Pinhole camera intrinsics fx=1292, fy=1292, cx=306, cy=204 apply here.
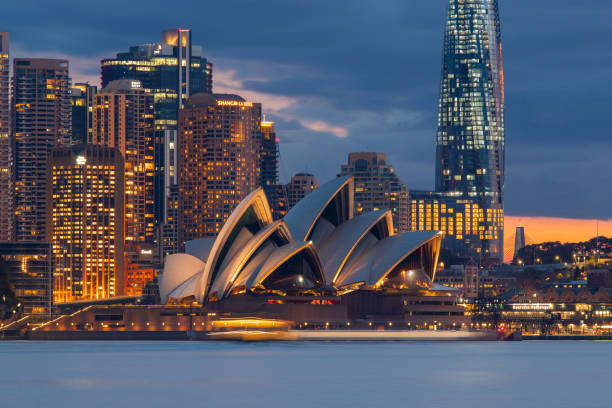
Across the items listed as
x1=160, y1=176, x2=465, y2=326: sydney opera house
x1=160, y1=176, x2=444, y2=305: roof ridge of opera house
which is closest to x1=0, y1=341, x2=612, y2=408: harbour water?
x1=160, y1=176, x2=465, y2=326: sydney opera house

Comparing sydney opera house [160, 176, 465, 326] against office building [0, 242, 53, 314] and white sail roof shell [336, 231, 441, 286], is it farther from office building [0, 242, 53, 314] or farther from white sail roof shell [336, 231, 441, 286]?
office building [0, 242, 53, 314]

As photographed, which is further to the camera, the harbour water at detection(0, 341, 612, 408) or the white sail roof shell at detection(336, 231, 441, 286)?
the white sail roof shell at detection(336, 231, 441, 286)

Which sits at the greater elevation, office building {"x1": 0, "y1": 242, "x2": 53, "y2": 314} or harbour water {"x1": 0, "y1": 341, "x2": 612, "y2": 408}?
office building {"x1": 0, "y1": 242, "x2": 53, "y2": 314}

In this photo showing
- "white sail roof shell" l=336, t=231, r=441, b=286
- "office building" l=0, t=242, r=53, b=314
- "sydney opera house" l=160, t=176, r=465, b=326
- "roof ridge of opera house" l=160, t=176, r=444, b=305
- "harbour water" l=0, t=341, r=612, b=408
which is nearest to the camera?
"harbour water" l=0, t=341, r=612, b=408

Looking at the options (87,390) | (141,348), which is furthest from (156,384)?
(141,348)

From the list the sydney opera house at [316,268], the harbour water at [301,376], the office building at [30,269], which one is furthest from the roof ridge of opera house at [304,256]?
the office building at [30,269]

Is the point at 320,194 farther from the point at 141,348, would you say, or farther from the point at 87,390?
the point at 87,390

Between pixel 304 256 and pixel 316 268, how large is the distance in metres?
3.14

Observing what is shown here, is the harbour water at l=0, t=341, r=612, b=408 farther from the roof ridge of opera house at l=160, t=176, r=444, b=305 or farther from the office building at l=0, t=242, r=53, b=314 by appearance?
the office building at l=0, t=242, r=53, b=314

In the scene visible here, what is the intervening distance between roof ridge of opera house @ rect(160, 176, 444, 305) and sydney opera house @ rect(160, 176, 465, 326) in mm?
115

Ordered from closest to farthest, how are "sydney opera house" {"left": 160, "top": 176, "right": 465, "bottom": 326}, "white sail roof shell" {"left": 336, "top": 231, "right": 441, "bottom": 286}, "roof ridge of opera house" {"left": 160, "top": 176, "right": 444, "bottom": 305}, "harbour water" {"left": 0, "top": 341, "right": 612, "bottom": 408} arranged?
1. "harbour water" {"left": 0, "top": 341, "right": 612, "bottom": 408}
2. "roof ridge of opera house" {"left": 160, "top": 176, "right": 444, "bottom": 305}
3. "sydney opera house" {"left": 160, "top": 176, "right": 465, "bottom": 326}
4. "white sail roof shell" {"left": 336, "top": 231, "right": 441, "bottom": 286}

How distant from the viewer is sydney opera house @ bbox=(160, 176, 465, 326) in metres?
147

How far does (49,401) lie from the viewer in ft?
257

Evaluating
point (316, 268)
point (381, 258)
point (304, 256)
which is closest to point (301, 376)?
point (304, 256)
